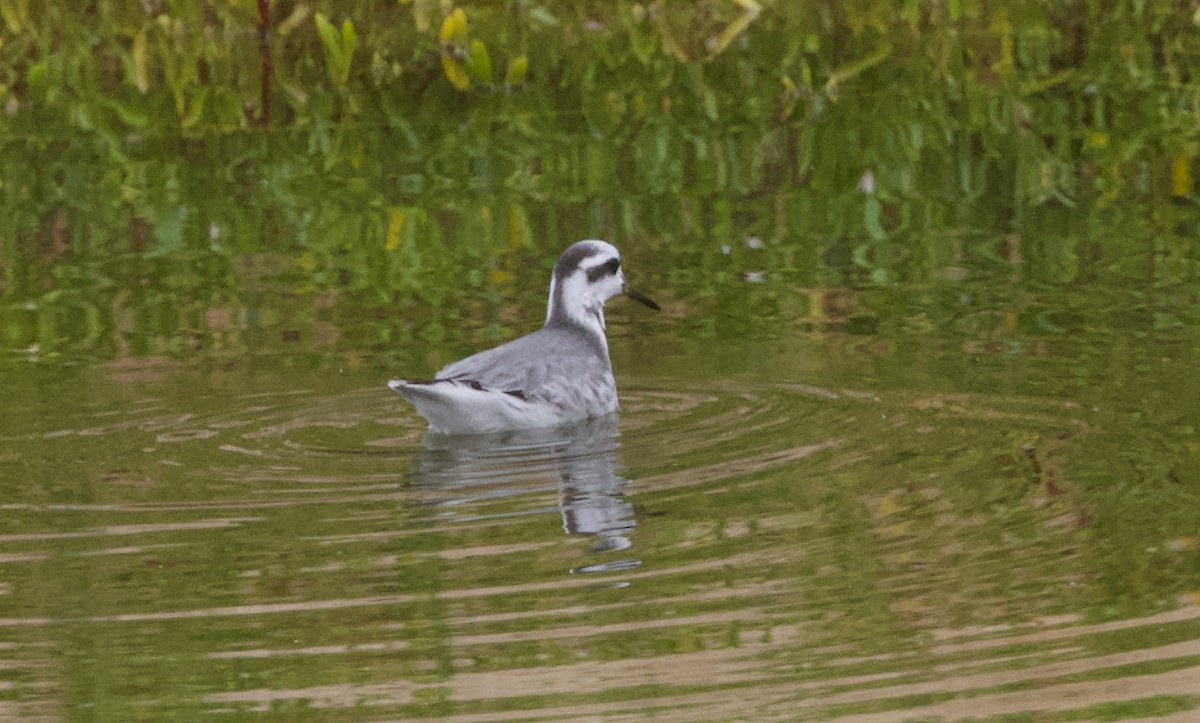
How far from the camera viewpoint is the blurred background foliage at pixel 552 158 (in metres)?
12.7

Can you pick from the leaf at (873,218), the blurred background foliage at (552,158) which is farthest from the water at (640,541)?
the leaf at (873,218)

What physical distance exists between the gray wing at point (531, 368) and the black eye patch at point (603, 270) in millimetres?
811

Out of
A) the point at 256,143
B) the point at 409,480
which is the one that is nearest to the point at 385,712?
the point at 409,480

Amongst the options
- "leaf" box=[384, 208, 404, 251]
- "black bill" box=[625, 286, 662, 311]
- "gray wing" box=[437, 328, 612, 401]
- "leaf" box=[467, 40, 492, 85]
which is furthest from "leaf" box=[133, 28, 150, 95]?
"gray wing" box=[437, 328, 612, 401]

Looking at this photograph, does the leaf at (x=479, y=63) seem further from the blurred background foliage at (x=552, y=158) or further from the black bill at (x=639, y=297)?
the black bill at (x=639, y=297)

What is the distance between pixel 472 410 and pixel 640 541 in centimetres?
212

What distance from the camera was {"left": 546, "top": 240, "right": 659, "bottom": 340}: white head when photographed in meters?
11.3

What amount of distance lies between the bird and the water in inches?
5.5

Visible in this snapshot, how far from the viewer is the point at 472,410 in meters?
9.69

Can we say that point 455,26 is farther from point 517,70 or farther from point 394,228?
point 394,228

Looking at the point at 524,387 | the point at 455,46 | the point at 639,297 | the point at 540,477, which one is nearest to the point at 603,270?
the point at 639,297

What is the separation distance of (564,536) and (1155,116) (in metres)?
10.6

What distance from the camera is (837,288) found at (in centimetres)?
1237

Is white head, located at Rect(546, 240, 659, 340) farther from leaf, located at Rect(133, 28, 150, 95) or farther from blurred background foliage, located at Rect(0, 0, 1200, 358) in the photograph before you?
leaf, located at Rect(133, 28, 150, 95)
